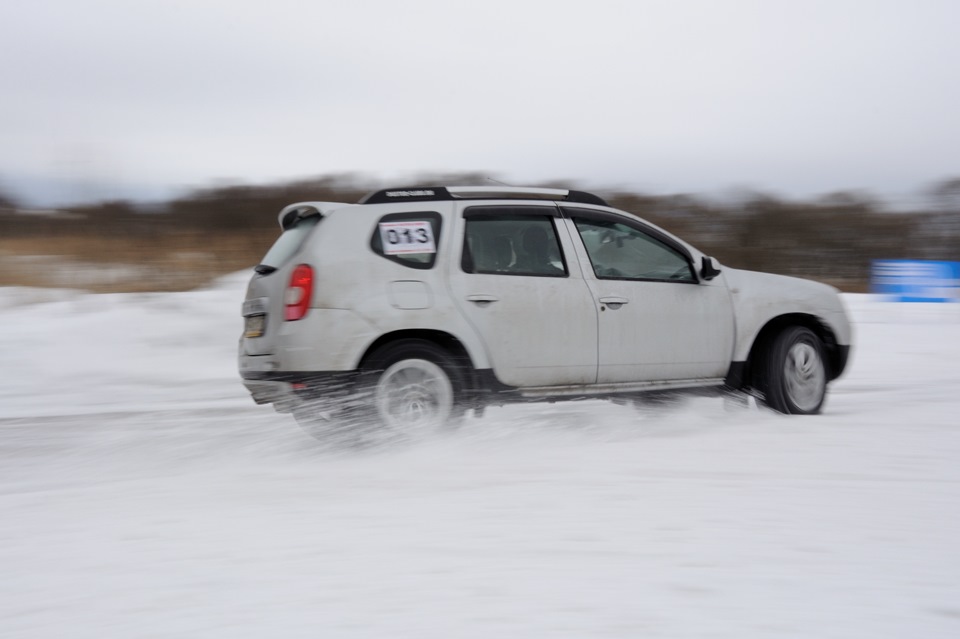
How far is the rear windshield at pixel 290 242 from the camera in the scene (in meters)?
5.88

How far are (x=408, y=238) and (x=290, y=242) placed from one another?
2.56 feet

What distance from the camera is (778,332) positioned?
6906 millimetres

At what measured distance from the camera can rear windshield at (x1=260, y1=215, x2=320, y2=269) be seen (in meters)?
5.88

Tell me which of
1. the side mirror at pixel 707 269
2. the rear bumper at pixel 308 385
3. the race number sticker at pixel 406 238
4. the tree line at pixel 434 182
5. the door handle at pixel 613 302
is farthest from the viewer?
the tree line at pixel 434 182

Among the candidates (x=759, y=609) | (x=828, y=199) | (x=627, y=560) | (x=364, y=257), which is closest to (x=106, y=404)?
(x=364, y=257)

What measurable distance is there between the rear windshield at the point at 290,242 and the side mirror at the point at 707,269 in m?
2.67

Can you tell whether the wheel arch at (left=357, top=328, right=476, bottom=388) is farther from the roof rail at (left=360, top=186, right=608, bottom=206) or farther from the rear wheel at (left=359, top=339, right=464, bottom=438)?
the roof rail at (left=360, top=186, right=608, bottom=206)

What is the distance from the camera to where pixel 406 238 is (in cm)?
583

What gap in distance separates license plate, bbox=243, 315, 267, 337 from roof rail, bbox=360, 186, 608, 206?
0.97 meters

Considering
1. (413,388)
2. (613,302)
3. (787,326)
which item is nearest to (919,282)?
(787,326)

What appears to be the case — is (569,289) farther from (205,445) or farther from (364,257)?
(205,445)

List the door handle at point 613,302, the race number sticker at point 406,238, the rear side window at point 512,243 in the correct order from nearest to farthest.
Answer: the race number sticker at point 406,238
the rear side window at point 512,243
the door handle at point 613,302

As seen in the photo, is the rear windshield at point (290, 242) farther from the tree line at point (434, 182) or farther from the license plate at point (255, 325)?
the tree line at point (434, 182)

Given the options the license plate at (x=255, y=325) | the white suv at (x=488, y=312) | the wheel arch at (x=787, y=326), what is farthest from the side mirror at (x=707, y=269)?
the license plate at (x=255, y=325)
